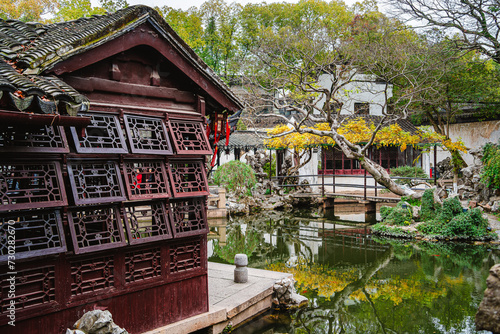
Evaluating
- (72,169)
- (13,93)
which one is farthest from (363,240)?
(13,93)

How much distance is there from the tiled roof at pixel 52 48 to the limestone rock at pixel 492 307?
5.07 m

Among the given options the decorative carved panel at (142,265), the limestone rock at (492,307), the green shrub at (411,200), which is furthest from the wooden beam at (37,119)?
the green shrub at (411,200)

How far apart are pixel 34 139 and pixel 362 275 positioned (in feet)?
26.9

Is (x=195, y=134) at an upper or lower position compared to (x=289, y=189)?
upper

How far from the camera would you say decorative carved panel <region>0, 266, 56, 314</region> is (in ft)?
12.7

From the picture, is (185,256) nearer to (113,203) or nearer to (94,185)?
(113,203)

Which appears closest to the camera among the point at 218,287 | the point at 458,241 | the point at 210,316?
the point at 210,316

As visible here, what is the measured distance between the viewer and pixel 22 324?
399cm

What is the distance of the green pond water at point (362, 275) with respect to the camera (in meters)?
6.99

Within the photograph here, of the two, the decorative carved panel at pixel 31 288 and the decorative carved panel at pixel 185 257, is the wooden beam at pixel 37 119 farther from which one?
the decorative carved panel at pixel 185 257

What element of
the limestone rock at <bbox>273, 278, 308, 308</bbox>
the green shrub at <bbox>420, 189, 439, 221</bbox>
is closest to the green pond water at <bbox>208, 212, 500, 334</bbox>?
the limestone rock at <bbox>273, 278, 308, 308</bbox>

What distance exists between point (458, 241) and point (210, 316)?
10.1 meters

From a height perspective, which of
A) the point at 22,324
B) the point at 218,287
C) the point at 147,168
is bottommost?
the point at 218,287

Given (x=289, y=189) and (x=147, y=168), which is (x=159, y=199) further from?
(x=289, y=189)
